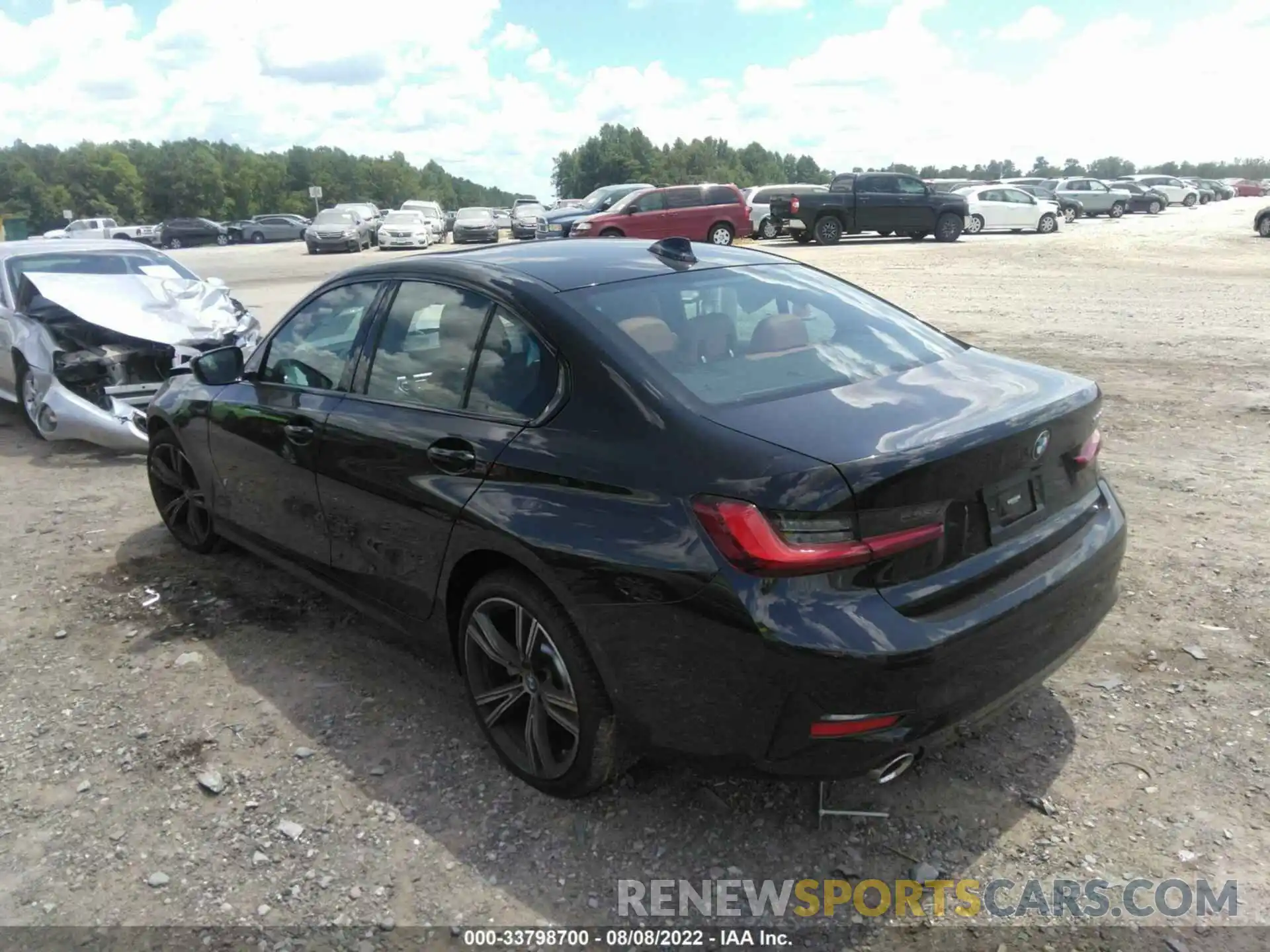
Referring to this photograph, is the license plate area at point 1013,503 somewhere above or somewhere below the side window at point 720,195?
above

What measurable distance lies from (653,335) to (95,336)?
253 inches

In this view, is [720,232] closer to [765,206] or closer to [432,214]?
[765,206]

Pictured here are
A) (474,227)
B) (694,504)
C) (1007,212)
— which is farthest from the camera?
(474,227)

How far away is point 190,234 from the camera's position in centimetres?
5216

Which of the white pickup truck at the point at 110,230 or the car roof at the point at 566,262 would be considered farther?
the white pickup truck at the point at 110,230

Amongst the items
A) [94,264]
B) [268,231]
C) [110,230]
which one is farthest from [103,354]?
[268,231]

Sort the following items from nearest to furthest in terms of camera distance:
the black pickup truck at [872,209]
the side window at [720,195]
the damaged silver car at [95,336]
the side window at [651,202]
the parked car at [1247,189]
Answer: the damaged silver car at [95,336], the side window at [651,202], the side window at [720,195], the black pickup truck at [872,209], the parked car at [1247,189]

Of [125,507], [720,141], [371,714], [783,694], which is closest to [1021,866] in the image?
[783,694]

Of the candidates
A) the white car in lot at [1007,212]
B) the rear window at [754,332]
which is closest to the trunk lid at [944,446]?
the rear window at [754,332]

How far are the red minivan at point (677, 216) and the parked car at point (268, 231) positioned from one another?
1327 inches

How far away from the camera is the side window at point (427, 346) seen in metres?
3.35

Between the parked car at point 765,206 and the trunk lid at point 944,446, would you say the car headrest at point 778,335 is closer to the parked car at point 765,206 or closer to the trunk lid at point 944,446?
the trunk lid at point 944,446

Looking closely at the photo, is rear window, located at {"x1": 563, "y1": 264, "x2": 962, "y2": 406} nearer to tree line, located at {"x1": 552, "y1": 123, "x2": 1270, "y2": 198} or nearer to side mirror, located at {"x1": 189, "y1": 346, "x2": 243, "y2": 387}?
side mirror, located at {"x1": 189, "y1": 346, "x2": 243, "y2": 387}

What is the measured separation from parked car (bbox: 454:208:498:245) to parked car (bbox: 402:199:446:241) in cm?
113
